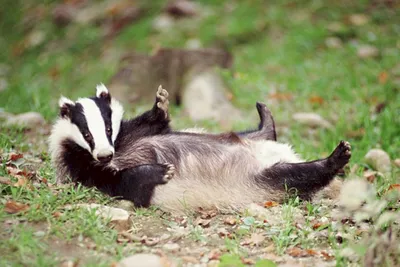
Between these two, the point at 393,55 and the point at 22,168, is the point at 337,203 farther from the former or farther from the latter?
the point at 393,55

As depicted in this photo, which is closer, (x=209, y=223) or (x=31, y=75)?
(x=209, y=223)

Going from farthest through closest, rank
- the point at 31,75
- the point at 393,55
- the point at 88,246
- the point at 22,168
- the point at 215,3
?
the point at 215,3
the point at 31,75
the point at 393,55
the point at 22,168
the point at 88,246

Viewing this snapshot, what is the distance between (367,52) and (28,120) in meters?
4.60

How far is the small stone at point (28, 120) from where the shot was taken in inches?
200

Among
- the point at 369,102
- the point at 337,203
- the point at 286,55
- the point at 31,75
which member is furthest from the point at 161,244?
the point at 31,75

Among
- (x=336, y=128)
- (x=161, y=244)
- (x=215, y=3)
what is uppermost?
(x=215, y=3)

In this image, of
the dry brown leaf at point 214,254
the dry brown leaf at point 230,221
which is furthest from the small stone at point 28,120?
the dry brown leaf at point 214,254

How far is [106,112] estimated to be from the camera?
3799 millimetres

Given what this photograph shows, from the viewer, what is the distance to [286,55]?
7.61 metres

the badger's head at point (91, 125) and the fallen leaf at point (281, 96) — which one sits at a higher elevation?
the badger's head at point (91, 125)

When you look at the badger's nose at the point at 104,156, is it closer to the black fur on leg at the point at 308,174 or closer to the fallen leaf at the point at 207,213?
the fallen leaf at the point at 207,213

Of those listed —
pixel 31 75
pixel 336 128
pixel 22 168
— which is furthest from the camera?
pixel 31 75

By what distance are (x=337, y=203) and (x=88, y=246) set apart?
1.88 metres

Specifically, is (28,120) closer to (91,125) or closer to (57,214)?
(91,125)
